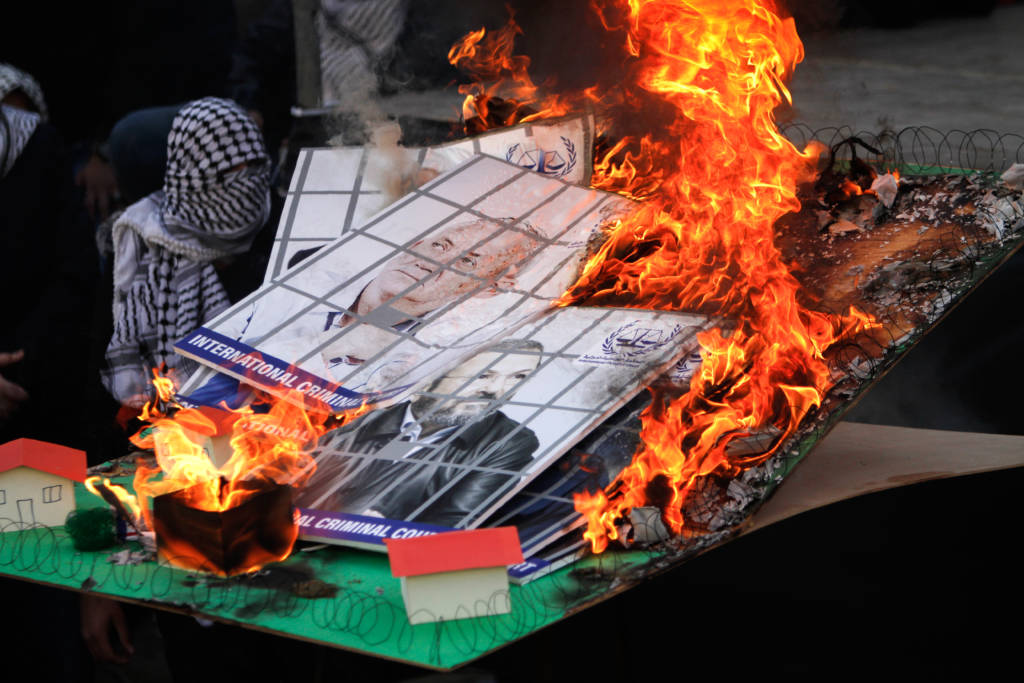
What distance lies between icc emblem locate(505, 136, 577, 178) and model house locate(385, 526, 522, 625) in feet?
4.24

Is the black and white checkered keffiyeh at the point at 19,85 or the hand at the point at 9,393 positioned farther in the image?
the black and white checkered keffiyeh at the point at 19,85

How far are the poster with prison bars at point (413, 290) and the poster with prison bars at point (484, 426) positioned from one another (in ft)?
0.27

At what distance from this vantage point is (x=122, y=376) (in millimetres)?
2779

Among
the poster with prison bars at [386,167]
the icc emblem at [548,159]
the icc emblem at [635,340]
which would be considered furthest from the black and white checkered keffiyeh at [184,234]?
the icc emblem at [635,340]

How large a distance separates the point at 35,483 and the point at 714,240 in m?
1.46

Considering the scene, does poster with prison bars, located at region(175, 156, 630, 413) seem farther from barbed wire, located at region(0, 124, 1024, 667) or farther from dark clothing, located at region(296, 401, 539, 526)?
barbed wire, located at region(0, 124, 1024, 667)

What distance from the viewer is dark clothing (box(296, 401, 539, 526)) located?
5.90 feet

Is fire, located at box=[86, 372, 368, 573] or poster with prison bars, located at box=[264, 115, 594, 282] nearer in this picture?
fire, located at box=[86, 372, 368, 573]

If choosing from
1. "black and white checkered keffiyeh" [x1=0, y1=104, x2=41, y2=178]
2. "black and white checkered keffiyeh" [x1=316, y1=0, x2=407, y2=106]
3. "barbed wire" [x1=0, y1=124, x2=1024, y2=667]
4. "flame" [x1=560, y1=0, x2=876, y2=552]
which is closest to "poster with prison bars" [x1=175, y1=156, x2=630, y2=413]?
"flame" [x1=560, y1=0, x2=876, y2=552]

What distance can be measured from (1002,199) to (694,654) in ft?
4.80

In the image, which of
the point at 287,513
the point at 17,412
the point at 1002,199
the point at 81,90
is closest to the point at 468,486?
the point at 287,513

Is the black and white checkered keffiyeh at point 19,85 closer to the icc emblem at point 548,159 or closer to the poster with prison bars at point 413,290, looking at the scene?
the poster with prison bars at point 413,290

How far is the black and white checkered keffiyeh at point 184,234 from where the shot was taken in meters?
2.85

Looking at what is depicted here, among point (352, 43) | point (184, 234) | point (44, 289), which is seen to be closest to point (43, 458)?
point (184, 234)
